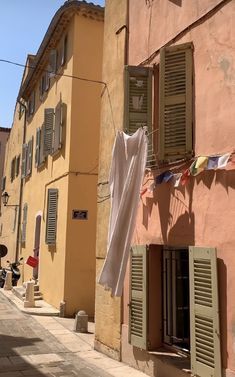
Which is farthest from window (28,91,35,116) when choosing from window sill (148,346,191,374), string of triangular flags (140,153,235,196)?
window sill (148,346,191,374)

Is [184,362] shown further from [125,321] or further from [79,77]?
[79,77]

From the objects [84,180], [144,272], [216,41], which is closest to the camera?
[216,41]

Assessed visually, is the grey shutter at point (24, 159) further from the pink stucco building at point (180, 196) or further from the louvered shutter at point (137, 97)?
the louvered shutter at point (137, 97)

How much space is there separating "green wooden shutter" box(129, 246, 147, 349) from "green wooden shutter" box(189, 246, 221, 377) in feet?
4.23

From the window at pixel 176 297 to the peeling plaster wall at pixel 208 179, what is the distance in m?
0.49

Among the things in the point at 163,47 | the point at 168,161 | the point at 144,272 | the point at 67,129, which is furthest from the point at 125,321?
the point at 67,129

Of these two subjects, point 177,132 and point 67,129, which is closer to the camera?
point 177,132

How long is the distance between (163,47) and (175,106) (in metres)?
1.22

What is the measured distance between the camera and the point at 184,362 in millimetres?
6637

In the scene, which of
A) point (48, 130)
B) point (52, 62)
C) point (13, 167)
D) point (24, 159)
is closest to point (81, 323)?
point (48, 130)

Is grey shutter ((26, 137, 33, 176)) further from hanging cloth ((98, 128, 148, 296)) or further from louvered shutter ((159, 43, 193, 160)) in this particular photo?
louvered shutter ((159, 43, 193, 160))

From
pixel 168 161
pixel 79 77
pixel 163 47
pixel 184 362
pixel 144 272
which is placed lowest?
pixel 184 362

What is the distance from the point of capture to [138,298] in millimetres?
7402

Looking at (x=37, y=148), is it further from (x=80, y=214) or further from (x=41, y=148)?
(x=80, y=214)
